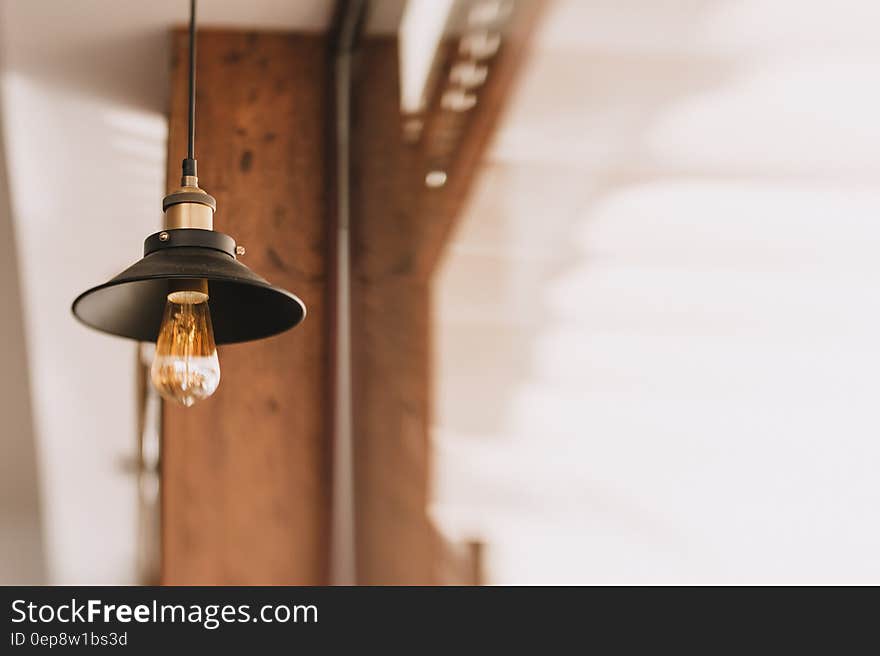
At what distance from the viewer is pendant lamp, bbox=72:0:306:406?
35.3 inches

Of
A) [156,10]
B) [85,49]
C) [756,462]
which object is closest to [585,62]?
[756,462]

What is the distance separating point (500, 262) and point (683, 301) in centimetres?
55

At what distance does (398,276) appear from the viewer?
83.9 inches

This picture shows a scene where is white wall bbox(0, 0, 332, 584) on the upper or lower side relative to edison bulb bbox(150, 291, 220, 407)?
upper

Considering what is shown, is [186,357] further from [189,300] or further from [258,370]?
[258,370]

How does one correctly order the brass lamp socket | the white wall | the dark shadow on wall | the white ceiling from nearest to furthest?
the white ceiling
the brass lamp socket
the white wall
the dark shadow on wall

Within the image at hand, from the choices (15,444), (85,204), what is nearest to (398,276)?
(85,204)

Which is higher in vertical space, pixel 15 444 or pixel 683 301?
pixel 15 444

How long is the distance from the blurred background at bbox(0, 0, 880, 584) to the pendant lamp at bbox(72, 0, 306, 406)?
0.46m

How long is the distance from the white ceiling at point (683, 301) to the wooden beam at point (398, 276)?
159 mm

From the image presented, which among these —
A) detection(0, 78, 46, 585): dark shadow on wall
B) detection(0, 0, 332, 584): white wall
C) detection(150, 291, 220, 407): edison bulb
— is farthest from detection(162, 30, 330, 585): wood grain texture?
detection(150, 291, 220, 407): edison bulb

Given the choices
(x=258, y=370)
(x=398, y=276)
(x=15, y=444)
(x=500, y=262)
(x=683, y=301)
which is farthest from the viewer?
(x=15, y=444)

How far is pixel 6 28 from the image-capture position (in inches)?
98.7

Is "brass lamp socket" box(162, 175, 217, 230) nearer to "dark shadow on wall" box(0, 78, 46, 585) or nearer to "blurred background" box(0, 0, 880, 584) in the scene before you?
"blurred background" box(0, 0, 880, 584)
